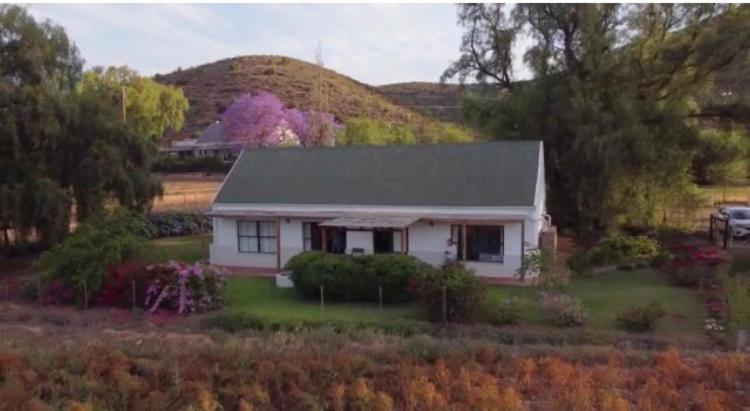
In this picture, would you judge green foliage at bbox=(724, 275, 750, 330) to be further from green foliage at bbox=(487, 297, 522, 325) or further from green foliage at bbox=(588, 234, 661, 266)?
green foliage at bbox=(588, 234, 661, 266)

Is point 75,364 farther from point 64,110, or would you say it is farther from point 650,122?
point 650,122

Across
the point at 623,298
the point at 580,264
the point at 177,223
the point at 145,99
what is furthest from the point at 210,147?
the point at 623,298

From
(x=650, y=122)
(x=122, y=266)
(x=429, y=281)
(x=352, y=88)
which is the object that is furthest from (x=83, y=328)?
(x=352, y=88)

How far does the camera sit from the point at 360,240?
826 inches

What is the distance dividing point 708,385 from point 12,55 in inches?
941

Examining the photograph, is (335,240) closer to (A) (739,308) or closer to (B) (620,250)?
(B) (620,250)

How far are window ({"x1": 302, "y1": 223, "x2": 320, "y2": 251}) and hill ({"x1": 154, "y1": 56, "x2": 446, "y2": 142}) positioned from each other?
64.1 meters

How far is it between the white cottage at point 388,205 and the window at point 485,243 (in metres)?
0.03

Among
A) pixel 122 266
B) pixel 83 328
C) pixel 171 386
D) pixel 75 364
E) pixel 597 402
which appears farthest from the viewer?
pixel 122 266

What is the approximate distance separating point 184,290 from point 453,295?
709cm

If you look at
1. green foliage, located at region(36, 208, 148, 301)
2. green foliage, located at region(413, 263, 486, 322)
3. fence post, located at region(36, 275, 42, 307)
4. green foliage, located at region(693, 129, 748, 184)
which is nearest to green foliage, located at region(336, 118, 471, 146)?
green foliage, located at region(693, 129, 748, 184)

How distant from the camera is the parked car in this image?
85.7 feet

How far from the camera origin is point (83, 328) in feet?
50.1

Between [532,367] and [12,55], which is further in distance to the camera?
[12,55]
